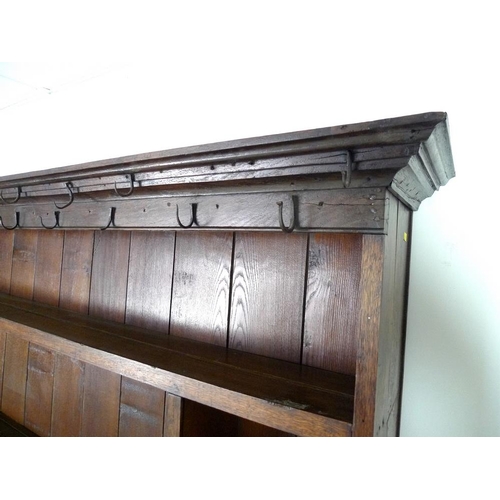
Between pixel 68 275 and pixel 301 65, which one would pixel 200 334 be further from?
pixel 301 65

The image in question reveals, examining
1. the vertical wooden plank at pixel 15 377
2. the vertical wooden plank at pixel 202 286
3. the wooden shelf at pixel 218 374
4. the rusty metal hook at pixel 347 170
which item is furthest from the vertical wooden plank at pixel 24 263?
the rusty metal hook at pixel 347 170

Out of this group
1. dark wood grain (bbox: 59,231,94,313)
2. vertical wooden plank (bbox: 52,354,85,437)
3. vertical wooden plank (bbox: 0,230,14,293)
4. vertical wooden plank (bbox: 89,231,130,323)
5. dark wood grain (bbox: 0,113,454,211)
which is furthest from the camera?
vertical wooden plank (bbox: 0,230,14,293)

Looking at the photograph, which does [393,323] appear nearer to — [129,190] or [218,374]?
[218,374]

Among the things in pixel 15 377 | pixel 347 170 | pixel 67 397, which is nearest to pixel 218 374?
pixel 347 170

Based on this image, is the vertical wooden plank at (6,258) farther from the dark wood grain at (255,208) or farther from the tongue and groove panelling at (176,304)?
the dark wood grain at (255,208)

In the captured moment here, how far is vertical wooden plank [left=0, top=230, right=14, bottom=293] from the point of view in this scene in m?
1.61

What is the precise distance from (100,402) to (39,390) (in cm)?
36

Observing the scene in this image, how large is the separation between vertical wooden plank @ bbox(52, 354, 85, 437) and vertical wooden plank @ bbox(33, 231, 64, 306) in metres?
0.43

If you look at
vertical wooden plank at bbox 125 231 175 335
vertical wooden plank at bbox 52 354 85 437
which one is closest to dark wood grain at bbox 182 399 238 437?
vertical wooden plank at bbox 125 231 175 335

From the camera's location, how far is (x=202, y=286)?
3.12ft

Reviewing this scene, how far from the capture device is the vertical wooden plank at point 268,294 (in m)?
0.81

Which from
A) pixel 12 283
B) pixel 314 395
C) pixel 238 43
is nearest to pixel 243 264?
pixel 314 395

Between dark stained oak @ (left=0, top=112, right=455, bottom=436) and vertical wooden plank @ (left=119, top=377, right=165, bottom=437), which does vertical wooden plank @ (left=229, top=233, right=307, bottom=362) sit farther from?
vertical wooden plank @ (left=119, top=377, right=165, bottom=437)

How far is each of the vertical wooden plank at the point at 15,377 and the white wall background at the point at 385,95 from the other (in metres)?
0.89
